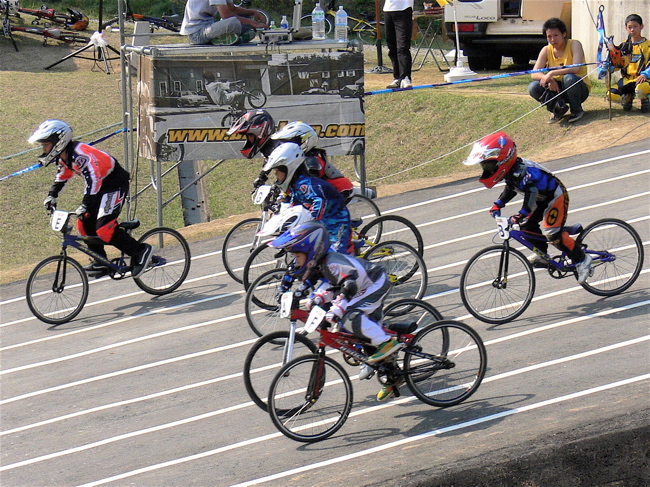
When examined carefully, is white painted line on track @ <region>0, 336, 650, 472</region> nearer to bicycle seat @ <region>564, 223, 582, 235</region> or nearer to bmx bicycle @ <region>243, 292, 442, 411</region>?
bmx bicycle @ <region>243, 292, 442, 411</region>

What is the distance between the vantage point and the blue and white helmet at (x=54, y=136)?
10.0 m

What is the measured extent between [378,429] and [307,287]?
130 cm

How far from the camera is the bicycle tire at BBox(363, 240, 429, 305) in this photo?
30.8ft

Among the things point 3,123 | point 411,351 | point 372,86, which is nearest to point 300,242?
point 411,351

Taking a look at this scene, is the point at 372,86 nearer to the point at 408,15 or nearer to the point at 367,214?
the point at 408,15

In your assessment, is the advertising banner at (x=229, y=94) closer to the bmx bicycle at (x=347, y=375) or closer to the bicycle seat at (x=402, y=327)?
the bicycle seat at (x=402, y=327)

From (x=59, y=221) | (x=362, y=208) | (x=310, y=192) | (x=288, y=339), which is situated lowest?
(x=362, y=208)

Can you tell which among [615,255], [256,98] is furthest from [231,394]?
[256,98]

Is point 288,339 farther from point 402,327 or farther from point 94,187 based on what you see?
point 94,187

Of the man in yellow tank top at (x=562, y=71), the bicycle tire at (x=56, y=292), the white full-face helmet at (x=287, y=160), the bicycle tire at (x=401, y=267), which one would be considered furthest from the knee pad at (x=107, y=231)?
the man in yellow tank top at (x=562, y=71)

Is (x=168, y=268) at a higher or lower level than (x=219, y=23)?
lower

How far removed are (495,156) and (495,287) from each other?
1.35m

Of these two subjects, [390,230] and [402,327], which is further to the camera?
[390,230]

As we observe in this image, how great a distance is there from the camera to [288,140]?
9.61 m
